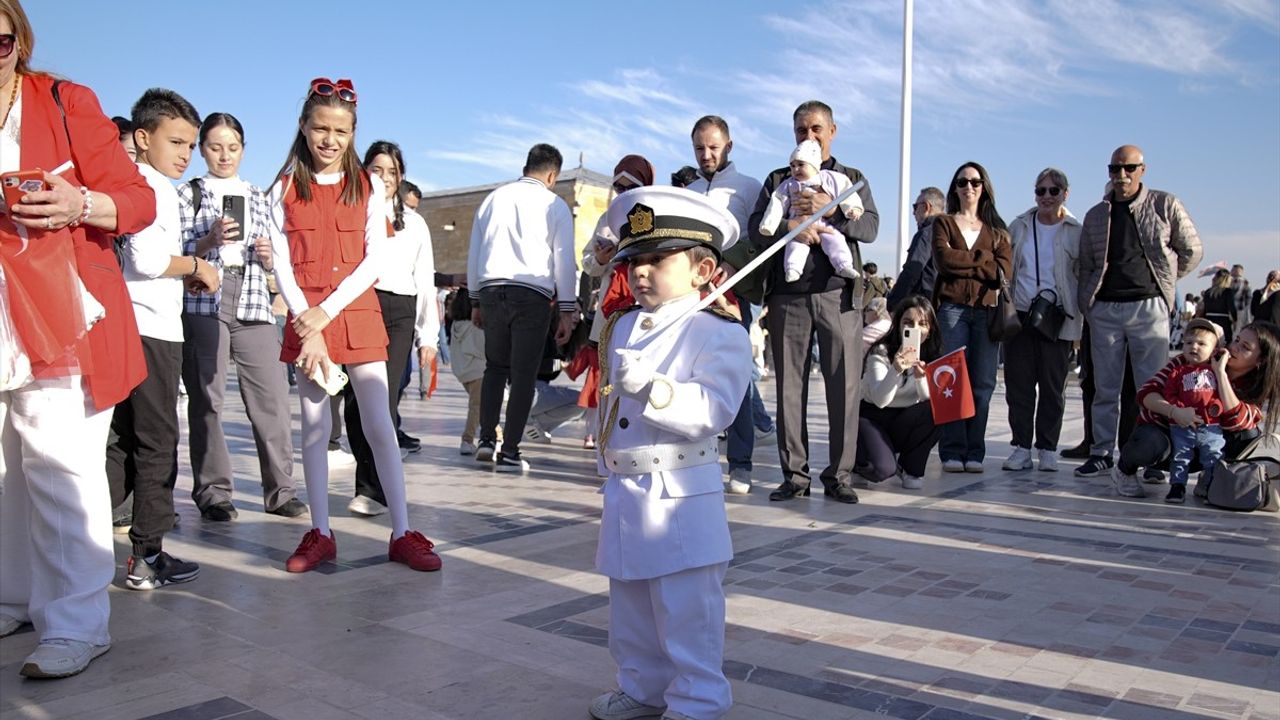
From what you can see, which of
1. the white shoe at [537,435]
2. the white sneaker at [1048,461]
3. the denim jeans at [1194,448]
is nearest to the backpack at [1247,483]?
the denim jeans at [1194,448]

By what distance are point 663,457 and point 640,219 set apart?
653 mm

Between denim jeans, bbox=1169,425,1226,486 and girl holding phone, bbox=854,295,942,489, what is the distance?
1.46 metres

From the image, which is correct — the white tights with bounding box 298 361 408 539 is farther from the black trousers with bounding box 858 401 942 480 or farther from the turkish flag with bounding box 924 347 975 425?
the turkish flag with bounding box 924 347 975 425

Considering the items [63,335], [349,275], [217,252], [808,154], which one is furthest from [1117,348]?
[63,335]

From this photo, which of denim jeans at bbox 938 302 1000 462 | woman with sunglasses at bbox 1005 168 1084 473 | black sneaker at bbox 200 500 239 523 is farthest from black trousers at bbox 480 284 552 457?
woman with sunglasses at bbox 1005 168 1084 473

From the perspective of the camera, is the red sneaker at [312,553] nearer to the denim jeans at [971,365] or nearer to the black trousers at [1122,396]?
the denim jeans at [971,365]

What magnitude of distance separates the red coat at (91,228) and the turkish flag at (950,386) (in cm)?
525

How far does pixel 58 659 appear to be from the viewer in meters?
3.04

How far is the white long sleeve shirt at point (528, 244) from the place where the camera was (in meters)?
7.18

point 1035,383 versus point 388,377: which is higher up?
point 388,377

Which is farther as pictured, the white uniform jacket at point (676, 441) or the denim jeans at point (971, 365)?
the denim jeans at point (971, 365)

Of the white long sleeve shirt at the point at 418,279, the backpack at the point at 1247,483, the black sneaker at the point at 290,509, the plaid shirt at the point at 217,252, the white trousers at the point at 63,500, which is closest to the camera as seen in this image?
the white trousers at the point at 63,500

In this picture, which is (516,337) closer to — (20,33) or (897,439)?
(897,439)

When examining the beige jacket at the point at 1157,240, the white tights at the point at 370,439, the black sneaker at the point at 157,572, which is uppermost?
the beige jacket at the point at 1157,240
